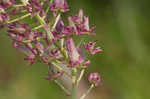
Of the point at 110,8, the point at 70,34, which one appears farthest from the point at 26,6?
the point at 110,8

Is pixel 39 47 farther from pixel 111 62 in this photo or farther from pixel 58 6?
pixel 111 62

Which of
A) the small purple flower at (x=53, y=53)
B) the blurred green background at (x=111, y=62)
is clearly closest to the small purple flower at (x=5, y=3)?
the small purple flower at (x=53, y=53)

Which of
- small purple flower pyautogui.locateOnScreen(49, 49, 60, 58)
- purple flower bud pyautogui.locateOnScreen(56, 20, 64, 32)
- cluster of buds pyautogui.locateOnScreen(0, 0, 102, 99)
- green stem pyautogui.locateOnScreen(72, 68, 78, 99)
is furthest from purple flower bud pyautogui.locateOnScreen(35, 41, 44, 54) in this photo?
green stem pyautogui.locateOnScreen(72, 68, 78, 99)

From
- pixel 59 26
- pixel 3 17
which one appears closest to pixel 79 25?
pixel 59 26

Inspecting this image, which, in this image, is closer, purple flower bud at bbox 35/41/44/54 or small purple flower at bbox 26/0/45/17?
small purple flower at bbox 26/0/45/17

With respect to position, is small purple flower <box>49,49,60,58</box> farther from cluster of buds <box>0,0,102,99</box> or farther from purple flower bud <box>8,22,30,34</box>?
purple flower bud <box>8,22,30,34</box>

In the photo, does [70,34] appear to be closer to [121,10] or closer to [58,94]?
[58,94]
